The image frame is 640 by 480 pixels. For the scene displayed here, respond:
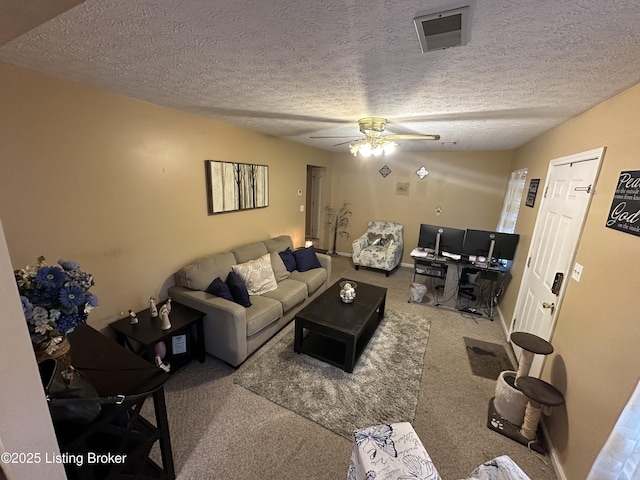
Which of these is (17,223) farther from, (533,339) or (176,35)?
(533,339)

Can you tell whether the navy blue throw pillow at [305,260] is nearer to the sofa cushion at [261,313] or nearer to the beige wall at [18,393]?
the sofa cushion at [261,313]

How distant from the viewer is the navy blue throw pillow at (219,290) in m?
2.49

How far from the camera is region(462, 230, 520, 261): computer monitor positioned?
10.9ft

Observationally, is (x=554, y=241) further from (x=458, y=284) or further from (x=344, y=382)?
(x=344, y=382)

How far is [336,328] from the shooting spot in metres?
2.37

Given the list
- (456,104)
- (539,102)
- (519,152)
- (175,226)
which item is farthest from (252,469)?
(519,152)

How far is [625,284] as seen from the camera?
1.34 m

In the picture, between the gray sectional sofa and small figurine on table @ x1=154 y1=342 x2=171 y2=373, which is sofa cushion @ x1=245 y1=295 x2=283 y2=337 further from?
small figurine on table @ x1=154 y1=342 x2=171 y2=373

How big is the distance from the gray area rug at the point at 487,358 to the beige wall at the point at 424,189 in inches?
106

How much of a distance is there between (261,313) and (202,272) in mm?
758

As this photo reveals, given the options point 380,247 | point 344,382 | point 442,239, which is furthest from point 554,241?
point 380,247

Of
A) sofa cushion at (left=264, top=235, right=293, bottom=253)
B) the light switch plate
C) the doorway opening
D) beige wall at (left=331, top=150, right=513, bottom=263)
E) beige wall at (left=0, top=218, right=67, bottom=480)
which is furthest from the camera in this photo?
the doorway opening

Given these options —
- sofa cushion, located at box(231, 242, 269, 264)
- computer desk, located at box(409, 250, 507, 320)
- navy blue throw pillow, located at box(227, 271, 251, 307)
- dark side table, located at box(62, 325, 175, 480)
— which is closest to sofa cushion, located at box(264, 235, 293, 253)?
sofa cushion, located at box(231, 242, 269, 264)

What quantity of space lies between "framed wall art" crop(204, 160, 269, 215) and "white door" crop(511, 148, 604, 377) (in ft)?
10.8
